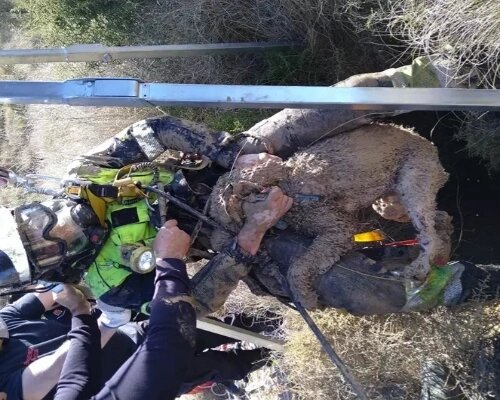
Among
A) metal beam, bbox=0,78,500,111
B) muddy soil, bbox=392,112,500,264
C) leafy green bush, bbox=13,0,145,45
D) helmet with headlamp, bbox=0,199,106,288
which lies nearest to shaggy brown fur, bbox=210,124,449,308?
metal beam, bbox=0,78,500,111

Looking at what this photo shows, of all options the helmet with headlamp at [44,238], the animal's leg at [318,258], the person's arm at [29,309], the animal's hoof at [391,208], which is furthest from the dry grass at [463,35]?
the person's arm at [29,309]

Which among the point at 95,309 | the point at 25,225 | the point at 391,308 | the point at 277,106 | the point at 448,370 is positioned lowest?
the point at 448,370

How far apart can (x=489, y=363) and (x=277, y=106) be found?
1789mm

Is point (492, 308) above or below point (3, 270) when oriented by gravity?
below

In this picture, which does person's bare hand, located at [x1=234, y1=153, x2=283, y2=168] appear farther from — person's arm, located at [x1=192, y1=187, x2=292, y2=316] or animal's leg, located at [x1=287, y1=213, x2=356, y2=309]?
animal's leg, located at [x1=287, y1=213, x2=356, y2=309]

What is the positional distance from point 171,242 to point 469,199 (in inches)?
94.4

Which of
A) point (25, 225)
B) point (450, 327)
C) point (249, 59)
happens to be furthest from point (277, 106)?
point (249, 59)

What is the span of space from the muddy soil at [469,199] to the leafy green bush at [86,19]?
2.37m

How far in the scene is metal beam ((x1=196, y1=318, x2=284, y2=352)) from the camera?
11.4 feet

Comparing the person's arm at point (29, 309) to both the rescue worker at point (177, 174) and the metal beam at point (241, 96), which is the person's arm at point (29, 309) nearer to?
the rescue worker at point (177, 174)

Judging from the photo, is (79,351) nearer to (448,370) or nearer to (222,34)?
(448,370)

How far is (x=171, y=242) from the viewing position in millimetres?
2400

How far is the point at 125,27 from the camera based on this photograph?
4688mm

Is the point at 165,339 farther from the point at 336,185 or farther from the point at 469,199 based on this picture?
the point at 469,199
